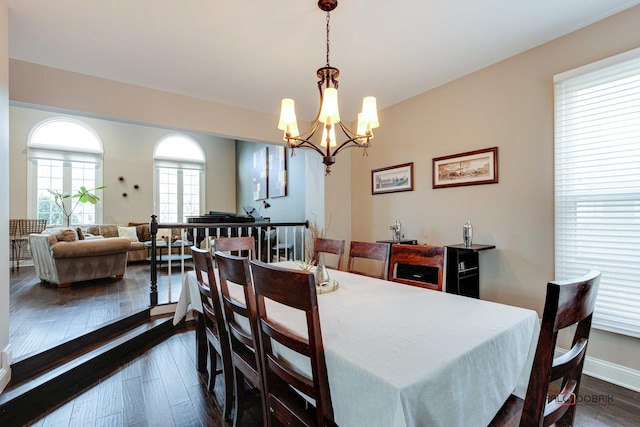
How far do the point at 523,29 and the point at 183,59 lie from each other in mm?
2896

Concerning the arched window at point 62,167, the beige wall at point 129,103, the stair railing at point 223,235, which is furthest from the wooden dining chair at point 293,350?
the arched window at point 62,167

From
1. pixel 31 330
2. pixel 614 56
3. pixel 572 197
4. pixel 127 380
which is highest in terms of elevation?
pixel 614 56

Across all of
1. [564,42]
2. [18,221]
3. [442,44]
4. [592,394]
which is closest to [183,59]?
[442,44]

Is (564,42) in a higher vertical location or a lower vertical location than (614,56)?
higher

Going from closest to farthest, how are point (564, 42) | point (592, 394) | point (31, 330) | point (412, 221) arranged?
point (592, 394) < point (564, 42) < point (31, 330) < point (412, 221)

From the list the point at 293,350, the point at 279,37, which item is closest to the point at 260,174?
the point at 279,37

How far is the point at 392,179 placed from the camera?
12.2 ft

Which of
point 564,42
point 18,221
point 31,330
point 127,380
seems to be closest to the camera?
point 127,380

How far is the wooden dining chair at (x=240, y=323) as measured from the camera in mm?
1188

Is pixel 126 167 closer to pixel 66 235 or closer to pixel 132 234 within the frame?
pixel 132 234

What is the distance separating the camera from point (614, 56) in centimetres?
204

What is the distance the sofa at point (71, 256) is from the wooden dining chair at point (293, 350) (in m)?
3.95

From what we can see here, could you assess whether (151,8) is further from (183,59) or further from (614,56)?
(614,56)

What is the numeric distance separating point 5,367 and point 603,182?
4.33 metres
